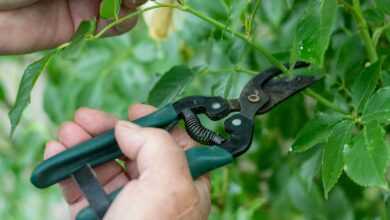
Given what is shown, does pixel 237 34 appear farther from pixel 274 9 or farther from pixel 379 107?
pixel 274 9

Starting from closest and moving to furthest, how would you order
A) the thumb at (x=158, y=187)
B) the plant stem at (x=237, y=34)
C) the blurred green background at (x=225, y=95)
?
1. the thumb at (x=158, y=187)
2. the plant stem at (x=237, y=34)
3. the blurred green background at (x=225, y=95)

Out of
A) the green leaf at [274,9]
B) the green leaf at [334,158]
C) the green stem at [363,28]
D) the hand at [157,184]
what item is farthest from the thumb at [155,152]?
the green leaf at [274,9]

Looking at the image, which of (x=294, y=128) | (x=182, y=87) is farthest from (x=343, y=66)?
(x=294, y=128)

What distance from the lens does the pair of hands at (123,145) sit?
0.60 meters

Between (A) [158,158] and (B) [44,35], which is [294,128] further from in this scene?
(A) [158,158]

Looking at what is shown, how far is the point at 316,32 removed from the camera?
636 mm

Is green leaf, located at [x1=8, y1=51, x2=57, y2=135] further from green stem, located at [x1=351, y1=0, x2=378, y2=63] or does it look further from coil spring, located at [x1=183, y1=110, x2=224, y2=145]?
green stem, located at [x1=351, y1=0, x2=378, y2=63]

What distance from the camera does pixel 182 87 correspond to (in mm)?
786

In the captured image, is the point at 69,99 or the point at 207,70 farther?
the point at 69,99

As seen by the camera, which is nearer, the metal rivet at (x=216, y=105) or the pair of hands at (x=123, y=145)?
the pair of hands at (x=123, y=145)

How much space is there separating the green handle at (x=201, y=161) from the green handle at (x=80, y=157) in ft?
0.16

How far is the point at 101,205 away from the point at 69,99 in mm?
540

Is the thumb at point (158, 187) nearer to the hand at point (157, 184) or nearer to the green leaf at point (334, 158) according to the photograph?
the hand at point (157, 184)

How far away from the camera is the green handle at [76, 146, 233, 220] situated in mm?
662
